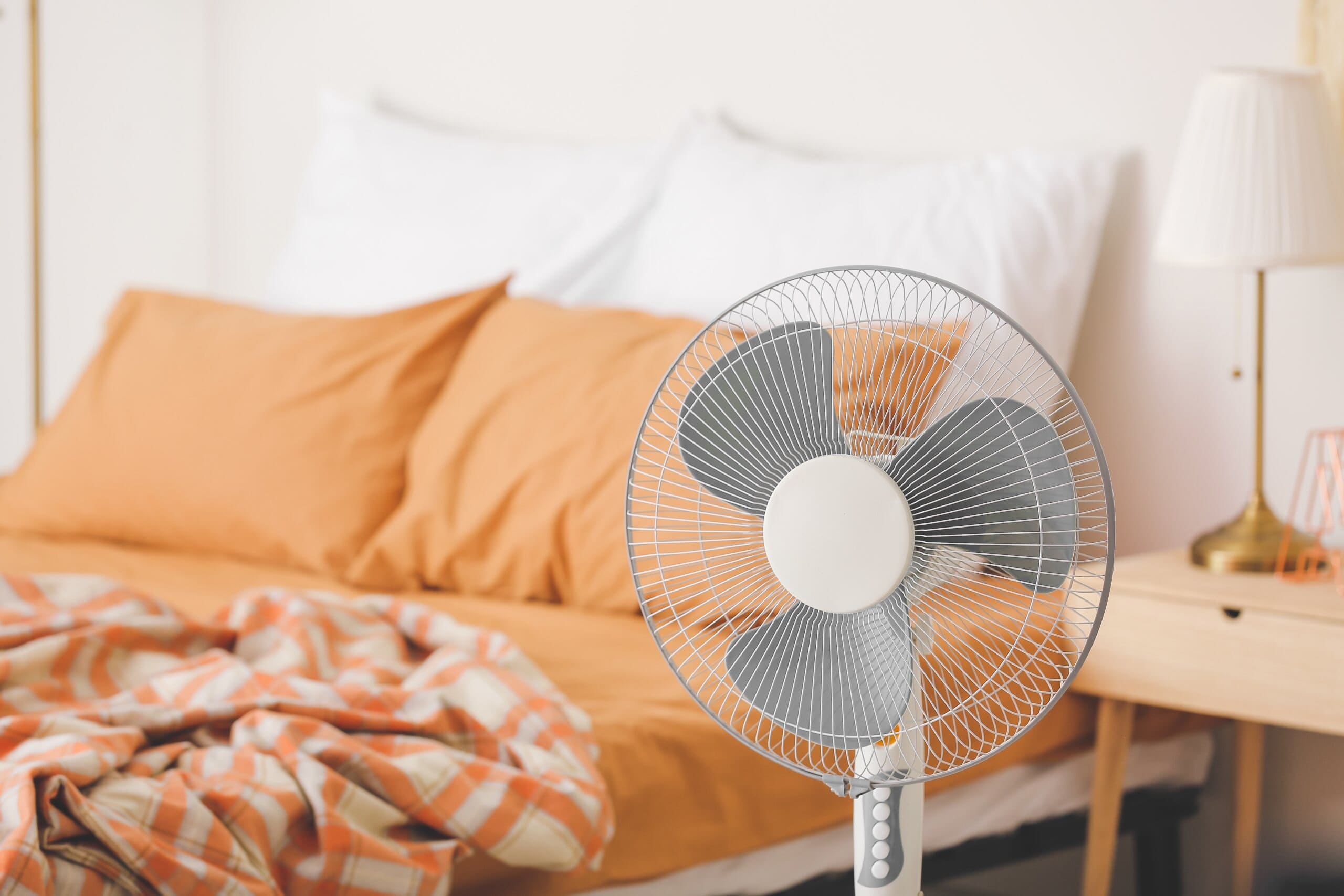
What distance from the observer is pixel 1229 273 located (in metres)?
1.84

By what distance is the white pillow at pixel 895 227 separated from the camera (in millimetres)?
1836

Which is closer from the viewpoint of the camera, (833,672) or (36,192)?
(833,672)

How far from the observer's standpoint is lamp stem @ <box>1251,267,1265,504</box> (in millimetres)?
1615

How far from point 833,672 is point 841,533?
0.12 m

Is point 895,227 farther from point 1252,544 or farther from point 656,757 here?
point 656,757

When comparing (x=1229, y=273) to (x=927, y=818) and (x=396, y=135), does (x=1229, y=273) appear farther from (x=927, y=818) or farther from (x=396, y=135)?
(x=396, y=135)

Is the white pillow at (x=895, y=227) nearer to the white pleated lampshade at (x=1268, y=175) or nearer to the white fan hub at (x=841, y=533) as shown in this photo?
the white pleated lampshade at (x=1268, y=175)

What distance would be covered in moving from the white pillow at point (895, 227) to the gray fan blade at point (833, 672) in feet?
2.77

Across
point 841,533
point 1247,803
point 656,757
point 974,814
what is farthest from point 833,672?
point 1247,803

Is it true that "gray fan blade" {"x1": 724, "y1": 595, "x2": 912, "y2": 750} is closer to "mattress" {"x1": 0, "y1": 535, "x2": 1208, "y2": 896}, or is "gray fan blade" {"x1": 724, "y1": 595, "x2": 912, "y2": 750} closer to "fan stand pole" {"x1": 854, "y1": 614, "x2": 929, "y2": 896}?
"fan stand pole" {"x1": 854, "y1": 614, "x2": 929, "y2": 896}

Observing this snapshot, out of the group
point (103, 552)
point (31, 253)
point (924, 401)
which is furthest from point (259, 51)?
point (924, 401)

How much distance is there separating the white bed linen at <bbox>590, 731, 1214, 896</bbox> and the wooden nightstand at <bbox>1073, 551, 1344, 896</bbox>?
2.2 inches

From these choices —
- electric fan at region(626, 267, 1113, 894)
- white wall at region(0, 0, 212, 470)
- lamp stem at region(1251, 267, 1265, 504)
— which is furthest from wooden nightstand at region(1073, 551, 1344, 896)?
white wall at region(0, 0, 212, 470)

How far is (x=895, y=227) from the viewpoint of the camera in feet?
6.23
